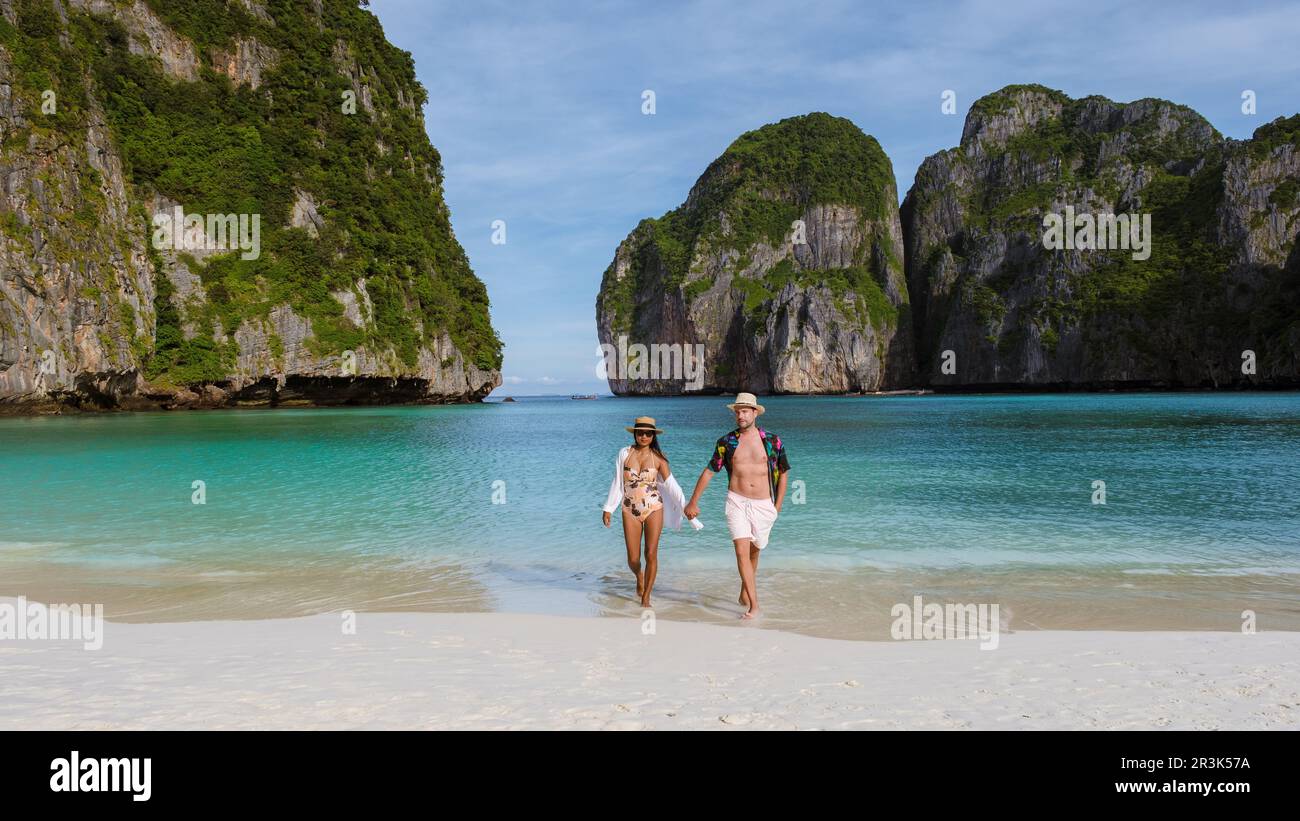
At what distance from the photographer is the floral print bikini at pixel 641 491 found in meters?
7.06

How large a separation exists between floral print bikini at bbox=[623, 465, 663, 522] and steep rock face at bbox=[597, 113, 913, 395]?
415 feet

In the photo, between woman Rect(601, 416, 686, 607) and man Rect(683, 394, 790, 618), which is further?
woman Rect(601, 416, 686, 607)

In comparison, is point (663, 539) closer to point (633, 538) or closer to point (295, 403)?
point (633, 538)

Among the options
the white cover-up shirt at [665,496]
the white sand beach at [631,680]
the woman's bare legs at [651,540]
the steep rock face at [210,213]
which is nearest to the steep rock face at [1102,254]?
the steep rock face at [210,213]

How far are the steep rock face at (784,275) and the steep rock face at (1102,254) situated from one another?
11.6 m

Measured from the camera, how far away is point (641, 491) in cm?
707

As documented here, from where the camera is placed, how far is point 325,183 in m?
61.4

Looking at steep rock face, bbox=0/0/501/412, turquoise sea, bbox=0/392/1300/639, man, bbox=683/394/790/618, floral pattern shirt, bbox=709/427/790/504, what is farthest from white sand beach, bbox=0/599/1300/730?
steep rock face, bbox=0/0/501/412

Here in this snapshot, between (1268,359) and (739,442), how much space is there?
378ft

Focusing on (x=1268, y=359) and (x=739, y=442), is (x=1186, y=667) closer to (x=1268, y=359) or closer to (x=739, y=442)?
(x=739, y=442)

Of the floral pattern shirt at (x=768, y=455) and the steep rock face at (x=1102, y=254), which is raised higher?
the steep rock face at (x=1102, y=254)

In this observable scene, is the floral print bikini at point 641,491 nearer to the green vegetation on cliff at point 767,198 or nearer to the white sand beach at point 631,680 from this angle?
the white sand beach at point 631,680

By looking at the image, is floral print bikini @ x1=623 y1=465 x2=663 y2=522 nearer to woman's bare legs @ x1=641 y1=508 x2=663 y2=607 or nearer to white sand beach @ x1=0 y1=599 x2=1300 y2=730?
woman's bare legs @ x1=641 y1=508 x2=663 y2=607

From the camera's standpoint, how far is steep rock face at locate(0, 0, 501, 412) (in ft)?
131
